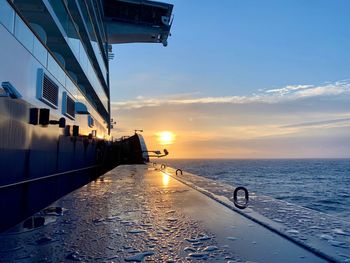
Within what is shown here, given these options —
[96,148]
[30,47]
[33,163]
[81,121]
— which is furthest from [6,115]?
[96,148]

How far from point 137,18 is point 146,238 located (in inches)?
1284

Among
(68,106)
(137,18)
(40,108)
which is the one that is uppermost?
(137,18)

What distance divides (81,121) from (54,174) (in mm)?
6313

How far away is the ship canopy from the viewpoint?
109 ft

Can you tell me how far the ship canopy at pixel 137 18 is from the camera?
109 ft

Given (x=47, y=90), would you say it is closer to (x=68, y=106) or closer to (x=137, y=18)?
(x=68, y=106)

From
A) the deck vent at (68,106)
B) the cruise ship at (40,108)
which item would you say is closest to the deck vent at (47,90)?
the cruise ship at (40,108)

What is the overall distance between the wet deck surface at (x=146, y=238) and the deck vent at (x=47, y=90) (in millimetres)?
5352

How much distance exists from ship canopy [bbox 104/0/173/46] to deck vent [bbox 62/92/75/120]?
20.9 meters

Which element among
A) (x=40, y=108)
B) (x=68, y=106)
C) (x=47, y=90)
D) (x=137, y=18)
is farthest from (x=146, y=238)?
(x=137, y=18)

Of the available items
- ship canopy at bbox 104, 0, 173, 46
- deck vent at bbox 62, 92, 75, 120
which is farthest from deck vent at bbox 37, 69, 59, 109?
ship canopy at bbox 104, 0, 173, 46

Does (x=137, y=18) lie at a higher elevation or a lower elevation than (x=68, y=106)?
higher

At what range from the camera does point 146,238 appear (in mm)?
4078

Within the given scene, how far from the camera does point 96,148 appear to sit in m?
23.6
